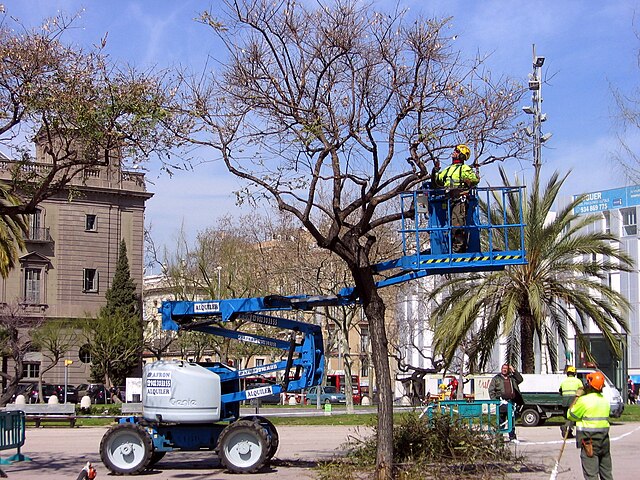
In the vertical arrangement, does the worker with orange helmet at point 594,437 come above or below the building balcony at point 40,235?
below

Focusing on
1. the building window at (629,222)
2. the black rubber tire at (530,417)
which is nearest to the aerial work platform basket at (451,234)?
the black rubber tire at (530,417)

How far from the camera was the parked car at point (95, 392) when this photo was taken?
56844 mm

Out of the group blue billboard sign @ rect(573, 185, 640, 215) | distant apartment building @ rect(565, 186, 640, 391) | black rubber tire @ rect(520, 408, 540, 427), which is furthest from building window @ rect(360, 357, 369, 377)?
black rubber tire @ rect(520, 408, 540, 427)

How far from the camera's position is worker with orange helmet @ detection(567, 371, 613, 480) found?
12.5 m

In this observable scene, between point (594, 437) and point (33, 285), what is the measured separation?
5341 cm

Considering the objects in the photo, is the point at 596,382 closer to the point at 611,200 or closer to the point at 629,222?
the point at 629,222

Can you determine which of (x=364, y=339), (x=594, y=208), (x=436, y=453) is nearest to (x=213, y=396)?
(x=436, y=453)

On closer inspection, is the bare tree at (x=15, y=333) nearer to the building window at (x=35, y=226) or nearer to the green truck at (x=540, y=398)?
the building window at (x=35, y=226)

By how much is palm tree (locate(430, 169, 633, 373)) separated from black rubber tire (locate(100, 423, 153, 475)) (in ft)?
45.8

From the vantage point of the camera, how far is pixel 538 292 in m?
27.7

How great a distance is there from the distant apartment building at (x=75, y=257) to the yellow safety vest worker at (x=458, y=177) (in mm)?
48380

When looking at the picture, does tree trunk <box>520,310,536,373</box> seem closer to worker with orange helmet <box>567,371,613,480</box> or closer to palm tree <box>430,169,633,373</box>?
palm tree <box>430,169,633,373</box>

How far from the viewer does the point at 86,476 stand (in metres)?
11.7

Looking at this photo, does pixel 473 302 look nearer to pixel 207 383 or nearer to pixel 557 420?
pixel 557 420
